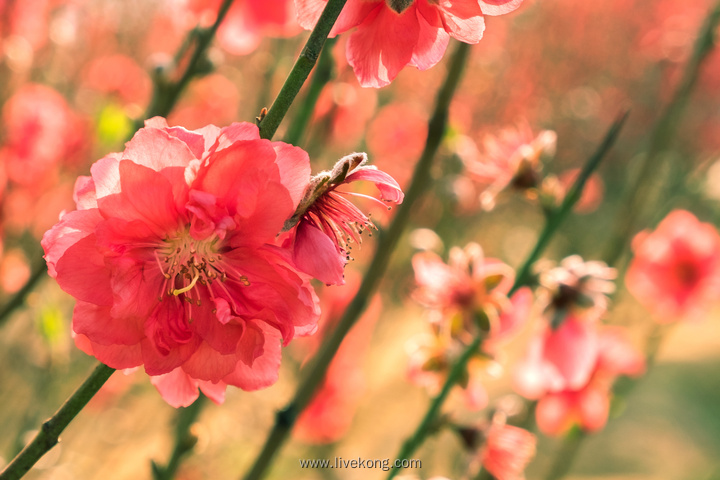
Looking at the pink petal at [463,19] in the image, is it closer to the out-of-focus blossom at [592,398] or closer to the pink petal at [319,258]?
the pink petal at [319,258]

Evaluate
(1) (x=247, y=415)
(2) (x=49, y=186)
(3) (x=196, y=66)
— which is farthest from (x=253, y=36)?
(1) (x=247, y=415)

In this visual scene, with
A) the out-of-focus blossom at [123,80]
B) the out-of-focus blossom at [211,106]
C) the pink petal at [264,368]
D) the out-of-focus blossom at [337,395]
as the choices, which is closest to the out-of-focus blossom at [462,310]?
the pink petal at [264,368]

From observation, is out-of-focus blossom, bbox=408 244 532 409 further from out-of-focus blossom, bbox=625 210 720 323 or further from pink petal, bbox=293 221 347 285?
out-of-focus blossom, bbox=625 210 720 323

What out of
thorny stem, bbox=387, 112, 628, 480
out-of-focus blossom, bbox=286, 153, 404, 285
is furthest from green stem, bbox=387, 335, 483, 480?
out-of-focus blossom, bbox=286, 153, 404, 285

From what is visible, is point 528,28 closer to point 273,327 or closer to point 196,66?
point 196,66

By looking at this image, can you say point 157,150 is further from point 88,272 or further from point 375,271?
point 375,271
